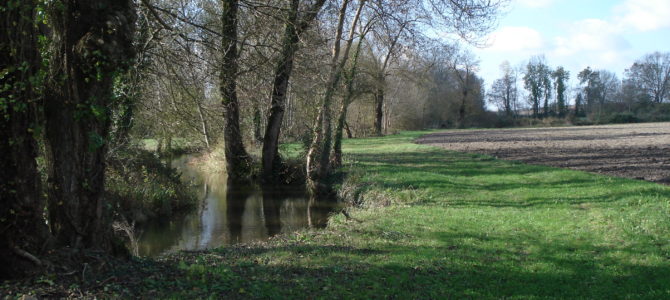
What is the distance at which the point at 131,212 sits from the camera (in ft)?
41.3

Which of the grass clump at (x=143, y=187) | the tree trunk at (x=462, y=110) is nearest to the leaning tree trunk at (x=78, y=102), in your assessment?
the grass clump at (x=143, y=187)

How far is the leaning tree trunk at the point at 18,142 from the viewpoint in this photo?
4512mm

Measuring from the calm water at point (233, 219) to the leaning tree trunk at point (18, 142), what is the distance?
19.0 feet

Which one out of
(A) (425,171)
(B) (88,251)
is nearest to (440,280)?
(B) (88,251)

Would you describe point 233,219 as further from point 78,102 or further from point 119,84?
point 78,102

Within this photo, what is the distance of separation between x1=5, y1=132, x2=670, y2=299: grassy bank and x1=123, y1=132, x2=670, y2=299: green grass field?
2 centimetres

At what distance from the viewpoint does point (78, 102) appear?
5074mm

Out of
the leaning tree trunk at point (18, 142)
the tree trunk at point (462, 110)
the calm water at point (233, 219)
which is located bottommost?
the calm water at point (233, 219)

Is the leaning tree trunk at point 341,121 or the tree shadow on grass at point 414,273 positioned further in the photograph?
the leaning tree trunk at point 341,121

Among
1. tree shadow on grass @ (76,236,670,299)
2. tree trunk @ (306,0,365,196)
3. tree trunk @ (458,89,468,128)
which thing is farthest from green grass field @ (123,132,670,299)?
tree trunk @ (458,89,468,128)

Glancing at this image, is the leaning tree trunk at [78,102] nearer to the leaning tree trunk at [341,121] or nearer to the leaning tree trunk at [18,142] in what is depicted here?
the leaning tree trunk at [18,142]

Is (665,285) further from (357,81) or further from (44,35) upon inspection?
(357,81)

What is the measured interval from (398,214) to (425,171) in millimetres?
7122

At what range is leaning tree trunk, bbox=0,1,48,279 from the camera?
4.51 m
